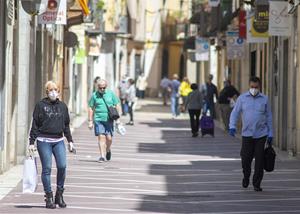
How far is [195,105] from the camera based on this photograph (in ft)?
115

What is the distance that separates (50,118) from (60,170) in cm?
75

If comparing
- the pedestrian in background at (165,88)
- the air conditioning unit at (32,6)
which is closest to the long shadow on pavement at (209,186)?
the air conditioning unit at (32,6)

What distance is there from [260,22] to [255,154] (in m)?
12.4

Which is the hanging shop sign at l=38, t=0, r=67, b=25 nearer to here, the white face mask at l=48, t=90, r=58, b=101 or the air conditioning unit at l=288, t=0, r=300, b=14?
the air conditioning unit at l=288, t=0, r=300, b=14

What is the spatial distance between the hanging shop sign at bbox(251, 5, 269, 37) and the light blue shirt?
10.3 m

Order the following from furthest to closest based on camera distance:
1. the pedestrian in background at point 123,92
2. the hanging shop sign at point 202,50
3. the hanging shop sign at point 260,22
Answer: the hanging shop sign at point 202,50 < the pedestrian in background at point 123,92 < the hanging shop sign at point 260,22

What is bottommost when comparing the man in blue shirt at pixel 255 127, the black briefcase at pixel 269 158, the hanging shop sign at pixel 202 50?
the black briefcase at pixel 269 158

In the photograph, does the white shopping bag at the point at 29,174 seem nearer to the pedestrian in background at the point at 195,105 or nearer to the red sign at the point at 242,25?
the pedestrian in background at the point at 195,105

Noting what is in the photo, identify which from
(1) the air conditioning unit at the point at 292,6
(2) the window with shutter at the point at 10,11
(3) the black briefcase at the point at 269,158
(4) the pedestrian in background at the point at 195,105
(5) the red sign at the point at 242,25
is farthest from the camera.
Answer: (5) the red sign at the point at 242,25

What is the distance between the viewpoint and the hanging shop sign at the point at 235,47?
3997 cm

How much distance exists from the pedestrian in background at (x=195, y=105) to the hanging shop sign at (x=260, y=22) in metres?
4.27

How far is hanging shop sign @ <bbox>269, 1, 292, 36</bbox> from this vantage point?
26.3 m

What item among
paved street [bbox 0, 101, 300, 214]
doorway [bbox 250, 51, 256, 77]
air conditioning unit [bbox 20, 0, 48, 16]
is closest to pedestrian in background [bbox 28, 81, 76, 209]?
paved street [bbox 0, 101, 300, 214]

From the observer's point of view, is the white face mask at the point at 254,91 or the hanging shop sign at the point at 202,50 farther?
the hanging shop sign at the point at 202,50
